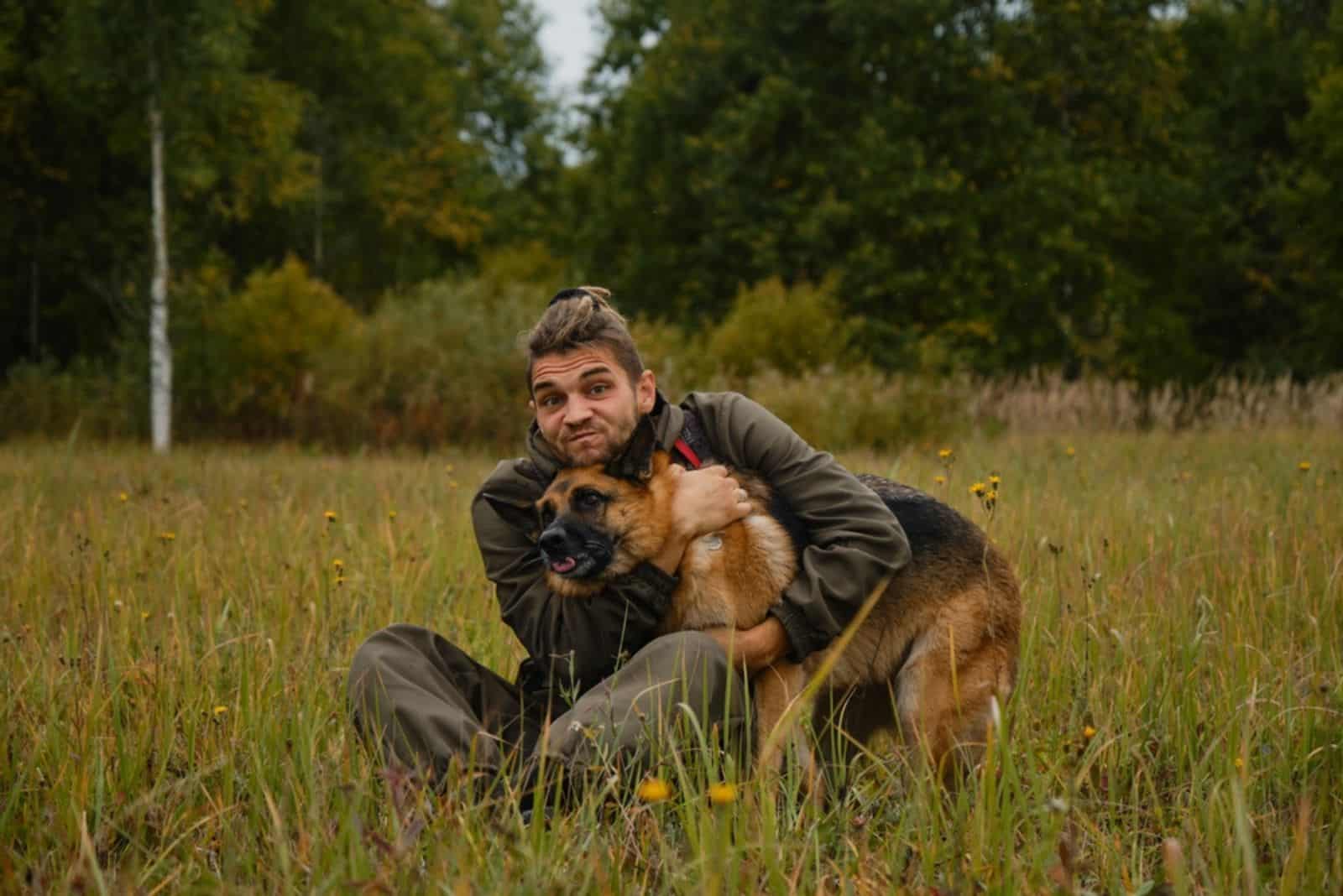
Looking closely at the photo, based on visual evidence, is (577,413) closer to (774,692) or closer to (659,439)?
(659,439)

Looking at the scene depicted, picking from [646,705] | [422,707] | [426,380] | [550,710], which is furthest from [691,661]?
[426,380]

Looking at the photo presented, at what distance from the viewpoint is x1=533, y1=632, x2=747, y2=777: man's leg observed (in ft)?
9.36

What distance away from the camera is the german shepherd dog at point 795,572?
3242mm

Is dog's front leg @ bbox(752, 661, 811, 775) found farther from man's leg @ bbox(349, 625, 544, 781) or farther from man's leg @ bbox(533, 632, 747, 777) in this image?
man's leg @ bbox(349, 625, 544, 781)

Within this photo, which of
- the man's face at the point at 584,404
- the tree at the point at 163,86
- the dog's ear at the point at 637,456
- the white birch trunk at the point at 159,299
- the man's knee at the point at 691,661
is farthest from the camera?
the white birch trunk at the point at 159,299

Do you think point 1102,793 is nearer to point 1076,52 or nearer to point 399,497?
point 399,497

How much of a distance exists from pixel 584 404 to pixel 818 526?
82 centimetres

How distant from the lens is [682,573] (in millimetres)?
3424

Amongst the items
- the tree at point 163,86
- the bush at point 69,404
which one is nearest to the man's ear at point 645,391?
the tree at point 163,86

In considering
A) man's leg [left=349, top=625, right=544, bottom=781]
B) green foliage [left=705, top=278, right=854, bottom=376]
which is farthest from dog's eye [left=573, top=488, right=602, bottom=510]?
green foliage [left=705, top=278, right=854, bottom=376]

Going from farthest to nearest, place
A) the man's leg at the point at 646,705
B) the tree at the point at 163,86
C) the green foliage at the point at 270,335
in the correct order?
the green foliage at the point at 270,335, the tree at the point at 163,86, the man's leg at the point at 646,705

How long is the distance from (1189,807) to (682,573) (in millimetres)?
1502

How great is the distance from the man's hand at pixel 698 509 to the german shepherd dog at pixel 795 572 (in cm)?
4

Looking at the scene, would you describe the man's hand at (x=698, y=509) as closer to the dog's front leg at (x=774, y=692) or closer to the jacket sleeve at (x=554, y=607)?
the jacket sleeve at (x=554, y=607)
